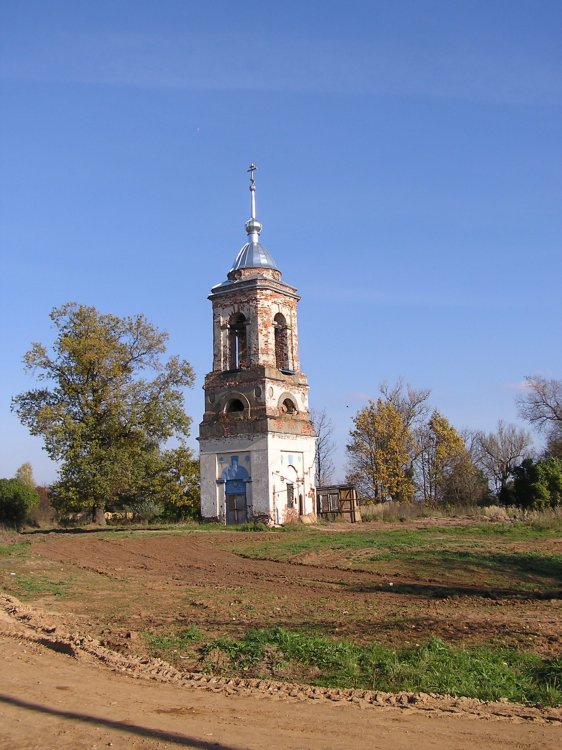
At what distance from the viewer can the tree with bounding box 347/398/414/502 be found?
53.6 metres

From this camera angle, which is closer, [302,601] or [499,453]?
[302,601]

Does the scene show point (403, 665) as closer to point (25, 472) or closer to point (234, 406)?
point (234, 406)

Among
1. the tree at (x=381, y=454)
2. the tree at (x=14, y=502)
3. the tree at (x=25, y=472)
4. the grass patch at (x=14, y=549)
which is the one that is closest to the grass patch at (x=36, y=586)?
the grass patch at (x=14, y=549)

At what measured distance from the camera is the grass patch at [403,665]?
7289 mm

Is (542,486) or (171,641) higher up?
(542,486)

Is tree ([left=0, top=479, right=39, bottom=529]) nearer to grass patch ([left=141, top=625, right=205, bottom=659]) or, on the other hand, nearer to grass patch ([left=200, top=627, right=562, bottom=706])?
grass patch ([left=141, top=625, right=205, bottom=659])

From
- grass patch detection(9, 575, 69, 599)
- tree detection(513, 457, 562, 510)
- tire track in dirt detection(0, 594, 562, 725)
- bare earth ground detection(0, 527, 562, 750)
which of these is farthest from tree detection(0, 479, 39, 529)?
tire track in dirt detection(0, 594, 562, 725)

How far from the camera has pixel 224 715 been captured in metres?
6.52

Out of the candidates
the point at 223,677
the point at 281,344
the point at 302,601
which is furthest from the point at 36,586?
the point at 281,344

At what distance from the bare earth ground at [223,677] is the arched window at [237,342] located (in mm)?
17421

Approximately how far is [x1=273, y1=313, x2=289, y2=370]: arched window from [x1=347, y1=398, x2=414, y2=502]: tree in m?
21.2

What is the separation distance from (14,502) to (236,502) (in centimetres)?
1632

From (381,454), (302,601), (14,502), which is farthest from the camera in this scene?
(381,454)

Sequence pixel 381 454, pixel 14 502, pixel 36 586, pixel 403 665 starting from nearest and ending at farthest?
pixel 403 665
pixel 36 586
pixel 14 502
pixel 381 454
